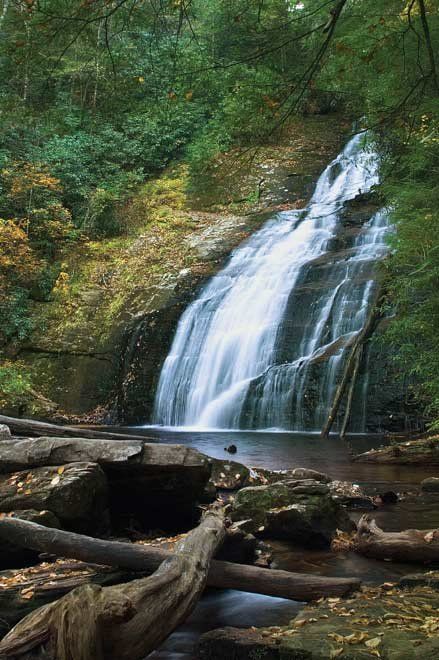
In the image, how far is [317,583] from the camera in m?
3.71

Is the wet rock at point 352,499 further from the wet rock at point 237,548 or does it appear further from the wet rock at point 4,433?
the wet rock at point 4,433

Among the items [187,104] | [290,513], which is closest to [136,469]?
[290,513]

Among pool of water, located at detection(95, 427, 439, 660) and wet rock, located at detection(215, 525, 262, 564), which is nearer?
pool of water, located at detection(95, 427, 439, 660)

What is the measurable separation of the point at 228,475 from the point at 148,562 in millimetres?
3554

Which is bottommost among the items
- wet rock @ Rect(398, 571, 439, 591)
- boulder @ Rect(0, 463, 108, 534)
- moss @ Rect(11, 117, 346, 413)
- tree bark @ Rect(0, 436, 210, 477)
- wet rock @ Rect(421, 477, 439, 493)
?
wet rock @ Rect(421, 477, 439, 493)

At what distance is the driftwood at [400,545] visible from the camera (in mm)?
4551

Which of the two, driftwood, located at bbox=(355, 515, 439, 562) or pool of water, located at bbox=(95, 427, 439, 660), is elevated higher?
driftwood, located at bbox=(355, 515, 439, 562)

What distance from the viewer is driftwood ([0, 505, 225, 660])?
2.28 metres

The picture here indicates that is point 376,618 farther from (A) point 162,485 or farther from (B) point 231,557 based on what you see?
(A) point 162,485

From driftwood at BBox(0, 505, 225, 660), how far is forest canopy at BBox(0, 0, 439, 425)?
2650 mm

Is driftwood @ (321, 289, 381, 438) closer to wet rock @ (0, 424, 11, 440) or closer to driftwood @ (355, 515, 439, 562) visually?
driftwood @ (355, 515, 439, 562)

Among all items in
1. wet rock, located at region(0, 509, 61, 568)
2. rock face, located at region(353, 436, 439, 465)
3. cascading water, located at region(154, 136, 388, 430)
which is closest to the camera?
wet rock, located at region(0, 509, 61, 568)

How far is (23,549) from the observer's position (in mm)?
4012

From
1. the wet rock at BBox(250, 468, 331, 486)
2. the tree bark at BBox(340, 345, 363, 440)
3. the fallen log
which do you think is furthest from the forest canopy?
the fallen log
